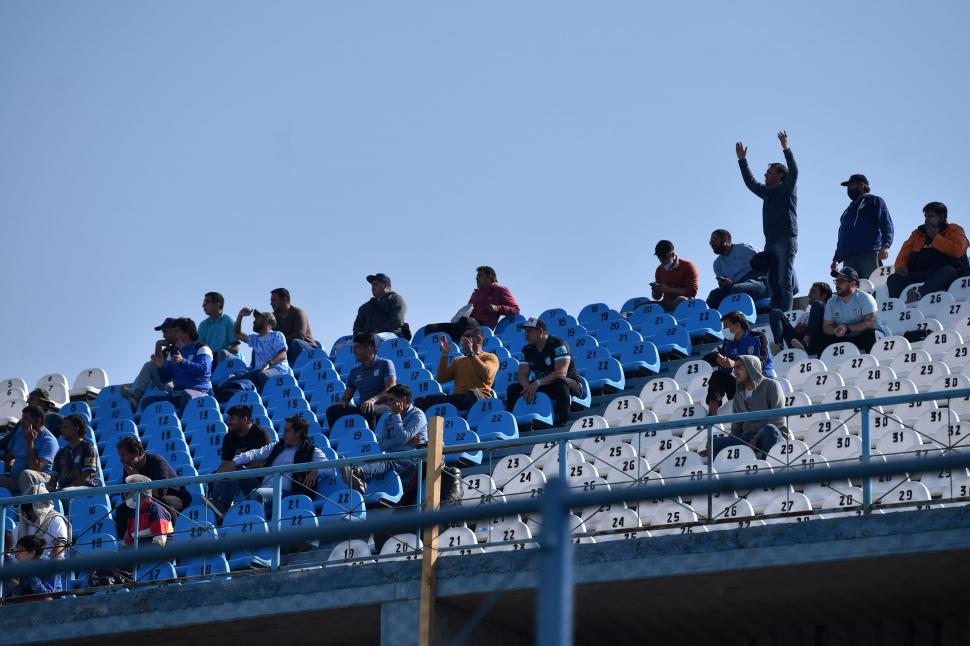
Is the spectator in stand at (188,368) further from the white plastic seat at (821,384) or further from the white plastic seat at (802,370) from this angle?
the white plastic seat at (821,384)

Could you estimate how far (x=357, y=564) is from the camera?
34.7 ft

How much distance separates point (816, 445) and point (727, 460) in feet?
2.21

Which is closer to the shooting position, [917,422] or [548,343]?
[917,422]

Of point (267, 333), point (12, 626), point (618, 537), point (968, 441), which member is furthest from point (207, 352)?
point (968, 441)

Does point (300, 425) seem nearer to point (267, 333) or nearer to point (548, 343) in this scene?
point (548, 343)

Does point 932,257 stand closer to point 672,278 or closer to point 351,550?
point 672,278

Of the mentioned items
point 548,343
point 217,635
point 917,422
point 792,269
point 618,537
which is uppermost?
point 792,269

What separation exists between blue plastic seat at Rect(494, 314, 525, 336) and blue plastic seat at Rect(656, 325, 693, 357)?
77.1 inches

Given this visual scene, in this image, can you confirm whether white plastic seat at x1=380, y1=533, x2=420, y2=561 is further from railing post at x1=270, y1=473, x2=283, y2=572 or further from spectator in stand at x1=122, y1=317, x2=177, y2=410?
spectator in stand at x1=122, y1=317, x2=177, y2=410

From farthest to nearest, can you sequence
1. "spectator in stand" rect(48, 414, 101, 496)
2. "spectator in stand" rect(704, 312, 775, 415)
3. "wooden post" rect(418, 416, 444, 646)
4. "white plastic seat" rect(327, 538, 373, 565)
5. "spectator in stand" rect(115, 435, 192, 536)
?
1. "spectator in stand" rect(48, 414, 101, 496)
2. "spectator in stand" rect(115, 435, 192, 536)
3. "spectator in stand" rect(704, 312, 775, 415)
4. "white plastic seat" rect(327, 538, 373, 565)
5. "wooden post" rect(418, 416, 444, 646)

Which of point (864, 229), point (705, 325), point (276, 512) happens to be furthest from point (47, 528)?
point (864, 229)

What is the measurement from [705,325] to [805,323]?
3.35ft

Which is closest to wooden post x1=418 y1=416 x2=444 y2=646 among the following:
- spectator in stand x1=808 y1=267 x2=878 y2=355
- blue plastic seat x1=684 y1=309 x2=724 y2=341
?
spectator in stand x1=808 y1=267 x2=878 y2=355

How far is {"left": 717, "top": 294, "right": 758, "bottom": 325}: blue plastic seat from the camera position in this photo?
15.7 metres
